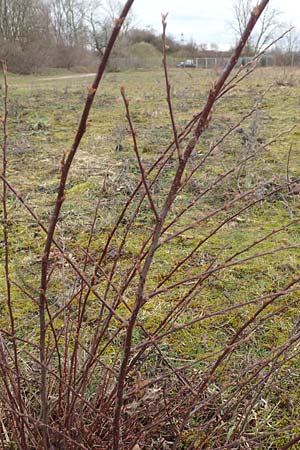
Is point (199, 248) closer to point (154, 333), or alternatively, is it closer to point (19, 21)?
point (154, 333)

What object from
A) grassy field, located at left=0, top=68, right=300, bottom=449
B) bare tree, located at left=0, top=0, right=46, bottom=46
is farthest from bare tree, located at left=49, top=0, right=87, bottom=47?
grassy field, located at left=0, top=68, right=300, bottom=449

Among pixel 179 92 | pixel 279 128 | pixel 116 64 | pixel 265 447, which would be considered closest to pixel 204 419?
pixel 265 447

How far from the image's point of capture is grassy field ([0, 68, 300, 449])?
1.43 m

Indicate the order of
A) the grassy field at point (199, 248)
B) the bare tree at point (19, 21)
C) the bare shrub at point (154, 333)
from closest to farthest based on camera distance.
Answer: the bare shrub at point (154, 333) → the grassy field at point (199, 248) → the bare tree at point (19, 21)

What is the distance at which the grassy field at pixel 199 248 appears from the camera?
143cm

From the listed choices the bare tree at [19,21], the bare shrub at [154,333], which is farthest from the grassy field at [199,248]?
the bare tree at [19,21]

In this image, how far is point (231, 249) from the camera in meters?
3.05

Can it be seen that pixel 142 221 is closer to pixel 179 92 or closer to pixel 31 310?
pixel 31 310

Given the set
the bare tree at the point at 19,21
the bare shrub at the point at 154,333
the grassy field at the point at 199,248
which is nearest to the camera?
the bare shrub at the point at 154,333

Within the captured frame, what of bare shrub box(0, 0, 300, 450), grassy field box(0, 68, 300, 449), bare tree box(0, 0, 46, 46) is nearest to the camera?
bare shrub box(0, 0, 300, 450)

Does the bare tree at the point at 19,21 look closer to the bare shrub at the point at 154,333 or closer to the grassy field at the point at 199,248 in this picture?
the grassy field at the point at 199,248

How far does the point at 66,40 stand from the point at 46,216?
107ft

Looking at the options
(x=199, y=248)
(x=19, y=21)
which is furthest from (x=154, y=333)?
(x=19, y=21)

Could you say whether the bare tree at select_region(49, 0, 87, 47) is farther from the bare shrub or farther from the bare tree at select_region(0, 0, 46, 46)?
the bare shrub
